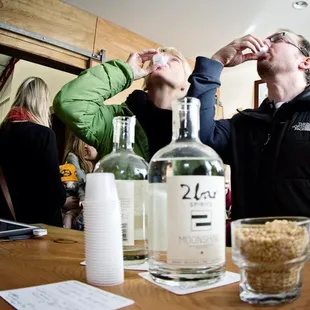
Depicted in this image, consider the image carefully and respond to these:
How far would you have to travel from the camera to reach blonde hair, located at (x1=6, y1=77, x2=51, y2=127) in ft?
5.67

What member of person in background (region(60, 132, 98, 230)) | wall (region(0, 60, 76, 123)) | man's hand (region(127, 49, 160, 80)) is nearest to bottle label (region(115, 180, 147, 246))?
man's hand (region(127, 49, 160, 80))

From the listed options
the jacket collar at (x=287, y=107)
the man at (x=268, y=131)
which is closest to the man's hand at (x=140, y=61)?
the man at (x=268, y=131)

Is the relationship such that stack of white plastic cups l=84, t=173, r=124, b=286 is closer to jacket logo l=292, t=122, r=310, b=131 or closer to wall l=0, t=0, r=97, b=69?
jacket logo l=292, t=122, r=310, b=131

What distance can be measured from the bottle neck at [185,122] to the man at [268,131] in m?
0.64

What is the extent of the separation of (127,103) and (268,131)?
1.61ft

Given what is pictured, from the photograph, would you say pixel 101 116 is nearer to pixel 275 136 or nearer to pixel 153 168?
pixel 275 136

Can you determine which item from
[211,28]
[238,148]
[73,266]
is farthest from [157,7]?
[73,266]

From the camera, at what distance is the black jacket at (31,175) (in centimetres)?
156

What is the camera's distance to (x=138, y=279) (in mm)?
538

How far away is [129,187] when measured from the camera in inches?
23.4

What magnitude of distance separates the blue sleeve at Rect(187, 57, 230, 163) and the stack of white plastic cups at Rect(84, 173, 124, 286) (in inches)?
28.1

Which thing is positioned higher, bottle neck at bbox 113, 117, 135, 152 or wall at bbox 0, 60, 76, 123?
wall at bbox 0, 60, 76, 123

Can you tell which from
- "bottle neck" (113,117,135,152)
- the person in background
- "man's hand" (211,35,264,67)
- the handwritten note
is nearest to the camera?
the handwritten note

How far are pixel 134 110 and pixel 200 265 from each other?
2.81 feet
